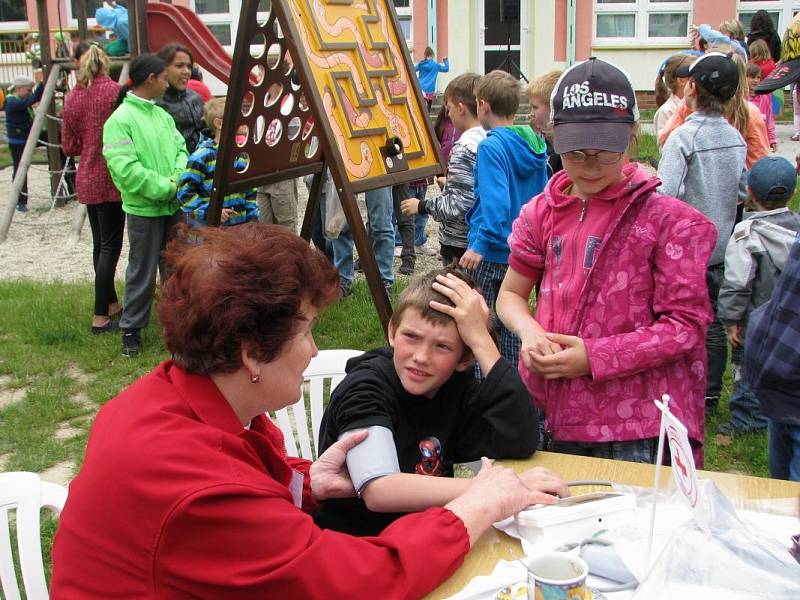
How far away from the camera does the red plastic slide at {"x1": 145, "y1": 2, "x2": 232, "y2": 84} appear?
11477 mm

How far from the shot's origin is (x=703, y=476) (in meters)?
1.95

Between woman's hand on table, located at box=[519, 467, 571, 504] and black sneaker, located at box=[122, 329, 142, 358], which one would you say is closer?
woman's hand on table, located at box=[519, 467, 571, 504]

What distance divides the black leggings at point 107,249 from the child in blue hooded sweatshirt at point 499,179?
8.69 ft

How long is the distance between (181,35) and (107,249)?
6648 mm

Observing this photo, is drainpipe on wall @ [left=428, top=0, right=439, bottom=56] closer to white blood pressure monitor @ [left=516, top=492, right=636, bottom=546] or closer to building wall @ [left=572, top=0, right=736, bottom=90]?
building wall @ [left=572, top=0, right=736, bottom=90]

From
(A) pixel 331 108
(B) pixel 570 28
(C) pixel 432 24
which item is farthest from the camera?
(C) pixel 432 24

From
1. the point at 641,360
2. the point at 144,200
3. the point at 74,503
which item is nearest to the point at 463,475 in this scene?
the point at 641,360

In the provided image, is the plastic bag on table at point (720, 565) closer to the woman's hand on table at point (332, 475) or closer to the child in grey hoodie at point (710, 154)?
the woman's hand on table at point (332, 475)

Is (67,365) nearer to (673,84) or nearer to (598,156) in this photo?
(598,156)

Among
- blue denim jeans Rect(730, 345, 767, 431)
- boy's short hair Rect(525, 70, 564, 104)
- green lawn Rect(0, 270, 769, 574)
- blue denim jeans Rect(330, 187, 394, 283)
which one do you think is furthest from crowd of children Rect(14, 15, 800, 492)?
blue denim jeans Rect(330, 187, 394, 283)

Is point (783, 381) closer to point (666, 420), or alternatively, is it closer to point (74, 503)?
point (666, 420)

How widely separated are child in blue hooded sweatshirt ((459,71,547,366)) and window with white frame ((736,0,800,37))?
14513 millimetres

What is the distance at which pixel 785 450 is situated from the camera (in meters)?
2.58

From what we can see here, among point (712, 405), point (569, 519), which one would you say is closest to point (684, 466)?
point (569, 519)
